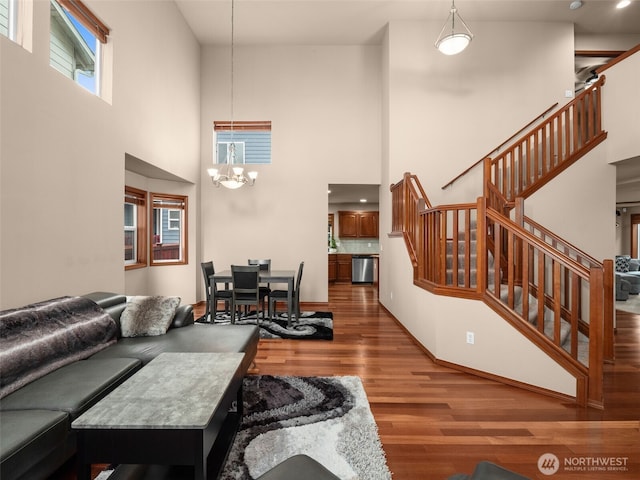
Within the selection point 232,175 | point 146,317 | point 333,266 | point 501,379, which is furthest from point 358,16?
point 333,266

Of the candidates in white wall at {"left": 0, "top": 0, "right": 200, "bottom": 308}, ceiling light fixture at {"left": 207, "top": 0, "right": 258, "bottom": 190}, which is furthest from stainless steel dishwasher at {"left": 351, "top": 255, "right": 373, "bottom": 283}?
white wall at {"left": 0, "top": 0, "right": 200, "bottom": 308}

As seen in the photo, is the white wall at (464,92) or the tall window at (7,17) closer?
the tall window at (7,17)

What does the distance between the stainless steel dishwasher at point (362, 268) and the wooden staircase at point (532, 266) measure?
396 centimetres

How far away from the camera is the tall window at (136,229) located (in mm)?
5125

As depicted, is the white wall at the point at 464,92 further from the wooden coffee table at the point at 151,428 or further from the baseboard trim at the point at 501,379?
the wooden coffee table at the point at 151,428

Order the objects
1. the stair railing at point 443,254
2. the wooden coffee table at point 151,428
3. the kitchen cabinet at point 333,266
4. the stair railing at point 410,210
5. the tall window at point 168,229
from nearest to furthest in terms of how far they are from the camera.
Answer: the wooden coffee table at point 151,428 < the stair railing at point 443,254 < the stair railing at point 410,210 < the tall window at point 168,229 < the kitchen cabinet at point 333,266

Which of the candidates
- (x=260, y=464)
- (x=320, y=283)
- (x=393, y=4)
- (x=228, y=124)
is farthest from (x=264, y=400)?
(x=393, y=4)

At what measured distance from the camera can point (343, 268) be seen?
370 inches

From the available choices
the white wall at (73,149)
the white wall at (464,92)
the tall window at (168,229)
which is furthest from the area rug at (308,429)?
the tall window at (168,229)

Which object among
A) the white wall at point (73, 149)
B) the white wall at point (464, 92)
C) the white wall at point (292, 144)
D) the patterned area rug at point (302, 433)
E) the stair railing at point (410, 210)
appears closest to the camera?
the patterned area rug at point (302, 433)

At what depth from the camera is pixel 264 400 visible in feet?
8.14

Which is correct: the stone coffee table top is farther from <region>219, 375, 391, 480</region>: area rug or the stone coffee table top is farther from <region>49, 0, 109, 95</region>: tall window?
<region>49, 0, 109, 95</region>: tall window

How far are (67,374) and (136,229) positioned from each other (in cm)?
382

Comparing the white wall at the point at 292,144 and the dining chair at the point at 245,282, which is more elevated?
the white wall at the point at 292,144
